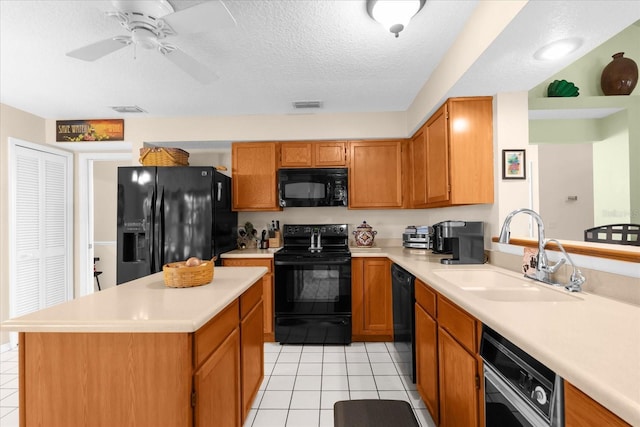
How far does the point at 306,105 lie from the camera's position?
10.6 feet

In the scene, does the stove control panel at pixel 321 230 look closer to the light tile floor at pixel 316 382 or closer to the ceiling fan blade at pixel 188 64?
the light tile floor at pixel 316 382

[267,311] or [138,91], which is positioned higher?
[138,91]

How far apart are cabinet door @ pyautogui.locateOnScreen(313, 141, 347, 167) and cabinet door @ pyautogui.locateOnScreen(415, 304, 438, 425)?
1943 millimetres

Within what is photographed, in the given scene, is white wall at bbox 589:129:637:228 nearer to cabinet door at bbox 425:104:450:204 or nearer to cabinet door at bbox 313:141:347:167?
cabinet door at bbox 425:104:450:204

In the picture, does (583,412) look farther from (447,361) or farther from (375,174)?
(375,174)

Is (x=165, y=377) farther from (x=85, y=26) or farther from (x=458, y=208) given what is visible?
(x=458, y=208)

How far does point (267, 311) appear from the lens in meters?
3.20

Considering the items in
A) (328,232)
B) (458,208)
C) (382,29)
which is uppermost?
(382,29)

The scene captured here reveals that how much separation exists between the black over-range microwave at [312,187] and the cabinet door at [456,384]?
204 cm

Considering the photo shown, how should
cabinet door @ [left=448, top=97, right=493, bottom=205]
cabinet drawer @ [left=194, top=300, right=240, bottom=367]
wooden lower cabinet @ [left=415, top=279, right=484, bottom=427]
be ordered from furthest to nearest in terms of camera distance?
cabinet door @ [left=448, top=97, right=493, bottom=205] → wooden lower cabinet @ [left=415, top=279, right=484, bottom=427] → cabinet drawer @ [left=194, top=300, right=240, bottom=367]

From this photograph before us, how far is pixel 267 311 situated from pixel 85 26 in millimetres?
2675

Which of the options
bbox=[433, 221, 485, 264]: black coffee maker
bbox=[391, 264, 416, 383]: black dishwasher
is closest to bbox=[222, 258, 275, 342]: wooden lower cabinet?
bbox=[391, 264, 416, 383]: black dishwasher

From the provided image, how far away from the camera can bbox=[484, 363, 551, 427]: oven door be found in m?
0.91

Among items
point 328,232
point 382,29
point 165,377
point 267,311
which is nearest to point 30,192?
point 267,311
